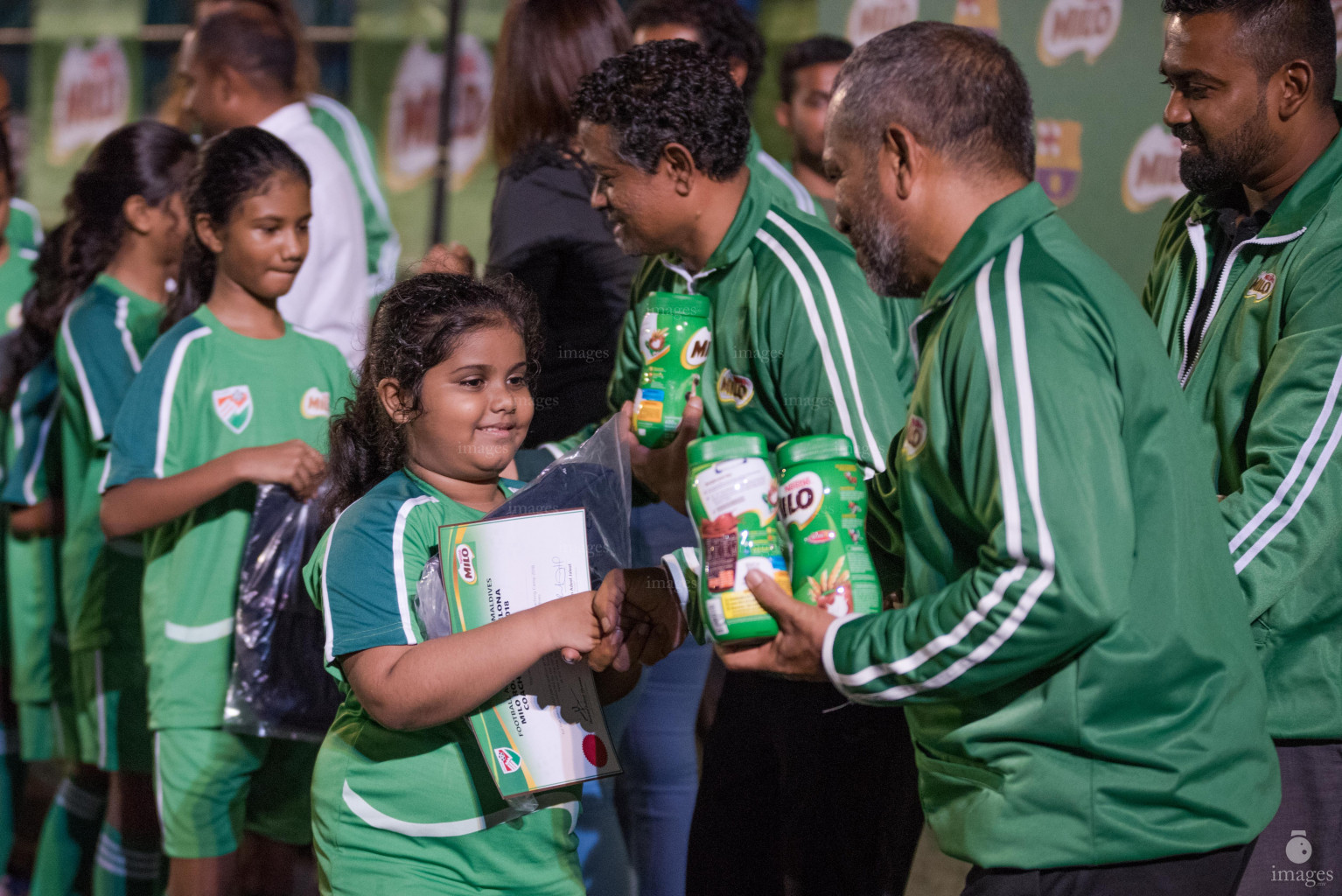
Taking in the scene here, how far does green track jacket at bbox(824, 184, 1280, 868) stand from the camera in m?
1.20

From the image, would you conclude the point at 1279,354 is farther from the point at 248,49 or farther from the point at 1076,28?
the point at 248,49

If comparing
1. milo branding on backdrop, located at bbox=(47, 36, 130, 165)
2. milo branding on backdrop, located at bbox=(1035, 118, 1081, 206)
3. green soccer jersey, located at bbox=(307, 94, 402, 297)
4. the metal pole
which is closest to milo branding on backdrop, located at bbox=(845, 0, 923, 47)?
milo branding on backdrop, located at bbox=(1035, 118, 1081, 206)

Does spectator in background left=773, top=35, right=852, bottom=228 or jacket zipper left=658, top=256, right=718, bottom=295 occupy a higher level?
spectator in background left=773, top=35, right=852, bottom=228

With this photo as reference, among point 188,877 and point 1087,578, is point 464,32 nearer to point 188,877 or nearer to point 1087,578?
point 188,877

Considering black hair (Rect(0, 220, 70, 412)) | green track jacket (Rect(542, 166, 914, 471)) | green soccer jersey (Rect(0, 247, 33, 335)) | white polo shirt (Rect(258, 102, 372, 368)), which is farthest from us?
green soccer jersey (Rect(0, 247, 33, 335))

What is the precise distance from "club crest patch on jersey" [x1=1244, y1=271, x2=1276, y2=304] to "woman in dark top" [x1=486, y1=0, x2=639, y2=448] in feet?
4.17

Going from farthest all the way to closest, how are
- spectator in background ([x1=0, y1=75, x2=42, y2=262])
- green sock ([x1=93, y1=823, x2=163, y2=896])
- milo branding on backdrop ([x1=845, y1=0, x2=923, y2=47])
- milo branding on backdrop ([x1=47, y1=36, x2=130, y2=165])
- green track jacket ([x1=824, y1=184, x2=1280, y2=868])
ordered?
milo branding on backdrop ([x1=47, y1=36, x2=130, y2=165])
spectator in background ([x1=0, y1=75, x2=42, y2=262])
milo branding on backdrop ([x1=845, y1=0, x2=923, y2=47])
green sock ([x1=93, y1=823, x2=163, y2=896])
green track jacket ([x1=824, y1=184, x2=1280, y2=868])

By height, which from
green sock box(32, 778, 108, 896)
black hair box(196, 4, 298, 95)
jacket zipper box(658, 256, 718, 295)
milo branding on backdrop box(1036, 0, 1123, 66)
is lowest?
green sock box(32, 778, 108, 896)

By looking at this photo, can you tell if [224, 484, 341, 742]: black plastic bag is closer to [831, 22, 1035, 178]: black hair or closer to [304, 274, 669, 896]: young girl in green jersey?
[304, 274, 669, 896]: young girl in green jersey

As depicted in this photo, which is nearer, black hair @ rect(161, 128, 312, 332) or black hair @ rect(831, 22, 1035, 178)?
black hair @ rect(831, 22, 1035, 178)

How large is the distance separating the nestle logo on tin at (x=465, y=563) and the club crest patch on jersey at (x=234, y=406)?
1140 millimetres

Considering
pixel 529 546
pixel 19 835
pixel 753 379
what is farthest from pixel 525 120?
pixel 19 835
